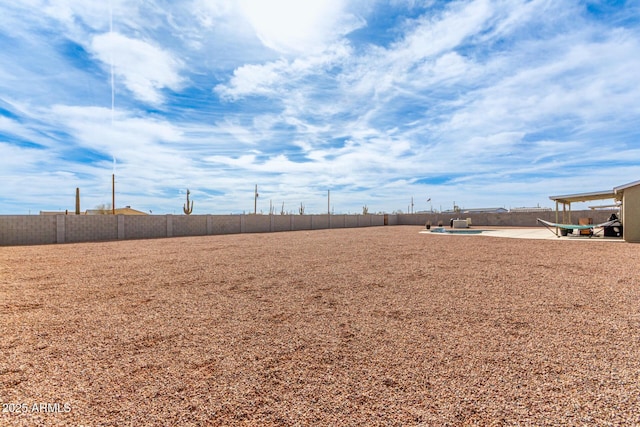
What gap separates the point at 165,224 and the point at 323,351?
18.6 meters

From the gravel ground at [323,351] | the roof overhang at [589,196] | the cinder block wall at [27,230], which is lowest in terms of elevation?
the gravel ground at [323,351]

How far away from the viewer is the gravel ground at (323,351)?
2.06 m

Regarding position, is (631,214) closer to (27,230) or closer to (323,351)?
(323,351)

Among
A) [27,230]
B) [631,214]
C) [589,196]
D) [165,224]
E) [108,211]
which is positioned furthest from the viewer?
[108,211]

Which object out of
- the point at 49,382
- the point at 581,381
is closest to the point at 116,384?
the point at 49,382

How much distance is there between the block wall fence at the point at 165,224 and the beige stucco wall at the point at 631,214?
55.8 ft

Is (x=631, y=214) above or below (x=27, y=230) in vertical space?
above

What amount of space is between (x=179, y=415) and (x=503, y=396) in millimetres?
2186

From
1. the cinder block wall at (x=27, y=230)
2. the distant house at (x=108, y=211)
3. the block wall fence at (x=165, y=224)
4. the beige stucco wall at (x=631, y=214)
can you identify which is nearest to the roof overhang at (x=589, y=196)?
the beige stucco wall at (x=631, y=214)

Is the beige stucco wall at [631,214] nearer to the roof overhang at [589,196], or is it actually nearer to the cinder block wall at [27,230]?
the roof overhang at [589,196]

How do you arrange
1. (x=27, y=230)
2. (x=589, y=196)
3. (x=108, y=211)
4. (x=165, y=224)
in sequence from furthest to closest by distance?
(x=108, y=211)
(x=165, y=224)
(x=27, y=230)
(x=589, y=196)

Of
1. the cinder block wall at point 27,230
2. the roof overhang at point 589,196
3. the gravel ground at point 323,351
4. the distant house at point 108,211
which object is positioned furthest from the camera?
the distant house at point 108,211

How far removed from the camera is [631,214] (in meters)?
11.5

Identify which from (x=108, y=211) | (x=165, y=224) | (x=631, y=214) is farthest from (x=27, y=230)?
(x=631, y=214)
